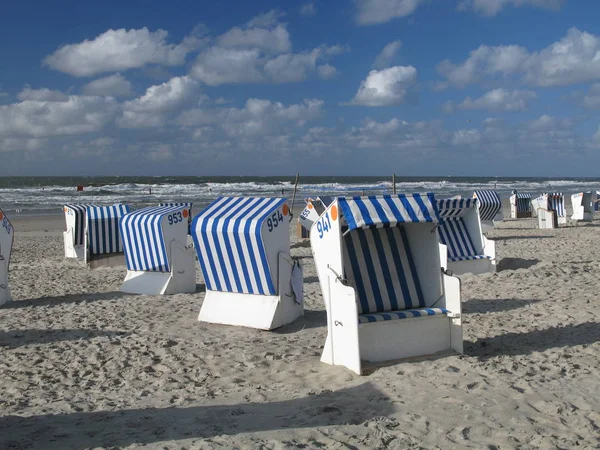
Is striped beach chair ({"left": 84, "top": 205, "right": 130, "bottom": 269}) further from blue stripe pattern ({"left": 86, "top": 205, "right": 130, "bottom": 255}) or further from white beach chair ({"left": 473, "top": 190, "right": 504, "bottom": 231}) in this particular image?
white beach chair ({"left": 473, "top": 190, "right": 504, "bottom": 231})

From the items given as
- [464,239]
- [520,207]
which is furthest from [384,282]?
Answer: [520,207]

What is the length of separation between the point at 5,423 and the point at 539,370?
3.75 metres

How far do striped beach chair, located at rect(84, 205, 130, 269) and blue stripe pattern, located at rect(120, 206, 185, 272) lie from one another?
3017 millimetres

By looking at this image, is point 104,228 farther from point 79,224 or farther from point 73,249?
point 73,249

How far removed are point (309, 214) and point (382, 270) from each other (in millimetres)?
10489

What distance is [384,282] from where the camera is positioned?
18.2ft

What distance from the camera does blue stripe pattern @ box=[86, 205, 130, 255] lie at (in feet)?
40.5

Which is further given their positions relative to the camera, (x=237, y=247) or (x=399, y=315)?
(x=237, y=247)

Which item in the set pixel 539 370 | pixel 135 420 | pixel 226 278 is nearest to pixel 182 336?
pixel 226 278

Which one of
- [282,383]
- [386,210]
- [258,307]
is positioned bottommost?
[282,383]

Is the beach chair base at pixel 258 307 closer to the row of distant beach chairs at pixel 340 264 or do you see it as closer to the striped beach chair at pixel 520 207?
the row of distant beach chairs at pixel 340 264

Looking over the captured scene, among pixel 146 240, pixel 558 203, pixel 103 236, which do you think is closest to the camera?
pixel 146 240

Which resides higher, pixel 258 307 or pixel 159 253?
pixel 159 253

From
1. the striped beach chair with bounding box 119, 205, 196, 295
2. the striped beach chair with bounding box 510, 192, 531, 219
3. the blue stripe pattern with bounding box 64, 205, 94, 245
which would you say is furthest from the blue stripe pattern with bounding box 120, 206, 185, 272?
the striped beach chair with bounding box 510, 192, 531, 219
